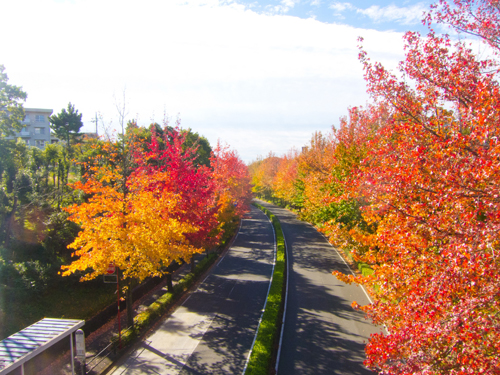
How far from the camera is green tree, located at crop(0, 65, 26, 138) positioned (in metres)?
22.2

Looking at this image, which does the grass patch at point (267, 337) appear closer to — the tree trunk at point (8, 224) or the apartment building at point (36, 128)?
the tree trunk at point (8, 224)

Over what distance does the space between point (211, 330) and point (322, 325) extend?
4907mm

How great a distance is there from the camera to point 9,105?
22.5 meters

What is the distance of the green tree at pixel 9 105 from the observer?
22.2 metres

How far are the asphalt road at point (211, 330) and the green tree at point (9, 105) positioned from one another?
57.4ft

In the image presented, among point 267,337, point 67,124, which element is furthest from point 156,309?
point 67,124

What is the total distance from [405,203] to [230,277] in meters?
15.6

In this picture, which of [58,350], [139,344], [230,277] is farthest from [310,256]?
[58,350]

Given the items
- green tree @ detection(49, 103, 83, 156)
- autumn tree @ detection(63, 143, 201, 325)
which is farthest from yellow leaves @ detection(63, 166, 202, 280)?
green tree @ detection(49, 103, 83, 156)

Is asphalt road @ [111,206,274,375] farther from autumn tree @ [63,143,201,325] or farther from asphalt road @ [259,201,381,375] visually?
autumn tree @ [63,143,201,325]

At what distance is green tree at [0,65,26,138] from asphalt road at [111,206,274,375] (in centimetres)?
1749

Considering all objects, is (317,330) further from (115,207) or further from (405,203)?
(115,207)

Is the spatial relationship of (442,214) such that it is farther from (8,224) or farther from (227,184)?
(227,184)

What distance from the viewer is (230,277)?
2111 cm
